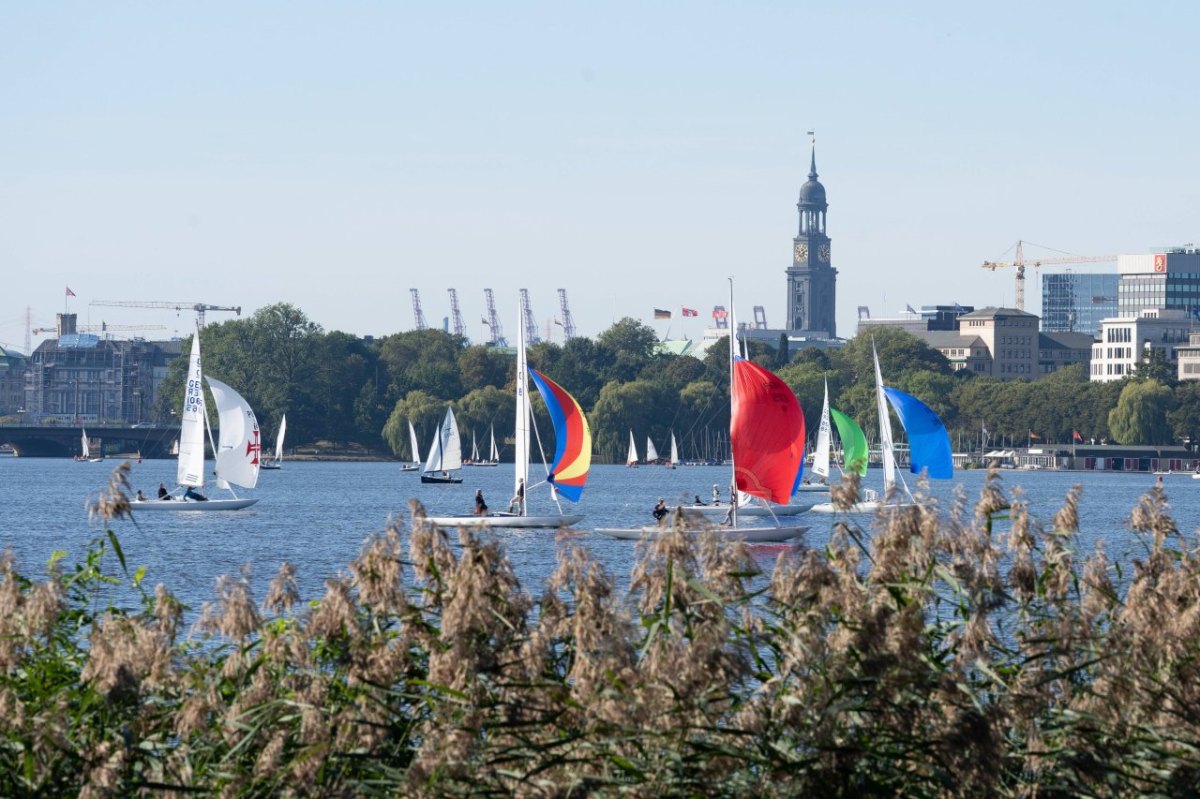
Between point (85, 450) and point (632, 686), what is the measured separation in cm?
15720

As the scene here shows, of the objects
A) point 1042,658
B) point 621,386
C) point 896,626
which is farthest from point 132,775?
point 621,386

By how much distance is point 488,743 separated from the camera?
8.32 metres

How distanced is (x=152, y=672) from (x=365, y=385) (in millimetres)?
171590

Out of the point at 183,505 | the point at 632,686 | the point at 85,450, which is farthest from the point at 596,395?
the point at 632,686

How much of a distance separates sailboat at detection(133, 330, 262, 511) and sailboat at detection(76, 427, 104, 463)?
313 ft

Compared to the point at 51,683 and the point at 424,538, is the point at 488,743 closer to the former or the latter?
the point at 424,538

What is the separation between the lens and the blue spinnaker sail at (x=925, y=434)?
56.4 m

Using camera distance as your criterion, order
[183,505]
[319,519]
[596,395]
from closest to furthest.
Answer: [183,505]
[319,519]
[596,395]

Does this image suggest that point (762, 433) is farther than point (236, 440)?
No

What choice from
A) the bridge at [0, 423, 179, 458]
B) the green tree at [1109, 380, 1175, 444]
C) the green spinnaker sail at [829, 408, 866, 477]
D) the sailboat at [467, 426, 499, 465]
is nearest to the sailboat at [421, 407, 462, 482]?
the green spinnaker sail at [829, 408, 866, 477]

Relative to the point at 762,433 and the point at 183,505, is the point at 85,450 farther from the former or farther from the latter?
the point at 762,433

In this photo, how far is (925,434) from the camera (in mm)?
56562

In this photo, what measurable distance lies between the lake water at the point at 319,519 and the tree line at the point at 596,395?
832 inches

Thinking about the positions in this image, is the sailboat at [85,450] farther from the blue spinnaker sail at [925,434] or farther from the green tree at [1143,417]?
the blue spinnaker sail at [925,434]
